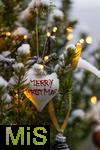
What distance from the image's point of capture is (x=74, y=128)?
2004 mm

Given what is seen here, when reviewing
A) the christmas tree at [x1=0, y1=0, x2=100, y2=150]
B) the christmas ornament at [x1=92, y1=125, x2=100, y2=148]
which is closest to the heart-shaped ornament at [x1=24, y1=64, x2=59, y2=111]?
the christmas tree at [x1=0, y1=0, x2=100, y2=150]

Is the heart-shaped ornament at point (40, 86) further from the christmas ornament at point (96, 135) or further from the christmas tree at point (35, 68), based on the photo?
the christmas ornament at point (96, 135)

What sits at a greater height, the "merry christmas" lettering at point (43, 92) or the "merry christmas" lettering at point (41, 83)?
the "merry christmas" lettering at point (41, 83)

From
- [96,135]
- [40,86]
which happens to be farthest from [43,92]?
[96,135]

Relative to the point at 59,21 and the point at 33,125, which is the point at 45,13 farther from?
the point at 33,125

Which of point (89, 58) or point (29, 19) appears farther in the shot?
point (89, 58)

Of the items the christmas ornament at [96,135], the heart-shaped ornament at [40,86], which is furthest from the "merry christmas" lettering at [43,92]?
the christmas ornament at [96,135]

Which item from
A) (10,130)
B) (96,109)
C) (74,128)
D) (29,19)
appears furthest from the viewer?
(96,109)

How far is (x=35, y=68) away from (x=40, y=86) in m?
0.06

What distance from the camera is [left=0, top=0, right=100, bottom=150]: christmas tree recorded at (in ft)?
4.90

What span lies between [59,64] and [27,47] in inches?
Answer: 5.2

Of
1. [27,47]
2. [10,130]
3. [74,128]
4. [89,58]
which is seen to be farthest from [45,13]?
[89,58]

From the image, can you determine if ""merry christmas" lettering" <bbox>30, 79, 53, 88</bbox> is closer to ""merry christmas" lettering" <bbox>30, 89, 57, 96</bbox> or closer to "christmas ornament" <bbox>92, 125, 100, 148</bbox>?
""merry christmas" lettering" <bbox>30, 89, 57, 96</bbox>

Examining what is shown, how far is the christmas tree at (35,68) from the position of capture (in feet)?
4.90
